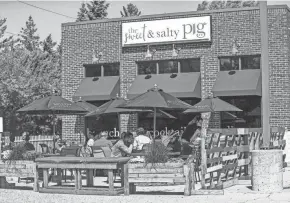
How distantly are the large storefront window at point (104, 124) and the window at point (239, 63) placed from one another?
4.95 metres

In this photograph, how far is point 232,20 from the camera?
21.3 m

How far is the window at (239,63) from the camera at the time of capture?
21.1 m

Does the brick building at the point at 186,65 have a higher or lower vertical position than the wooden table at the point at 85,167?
higher

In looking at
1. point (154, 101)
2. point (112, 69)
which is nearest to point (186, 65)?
point (112, 69)

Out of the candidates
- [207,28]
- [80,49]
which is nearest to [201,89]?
[207,28]

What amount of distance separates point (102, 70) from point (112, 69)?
1.47 feet

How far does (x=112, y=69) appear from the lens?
23359mm

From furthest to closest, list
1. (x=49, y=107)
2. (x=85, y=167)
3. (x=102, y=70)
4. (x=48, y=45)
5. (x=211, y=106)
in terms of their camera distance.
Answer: (x=48, y=45)
(x=102, y=70)
(x=211, y=106)
(x=49, y=107)
(x=85, y=167)

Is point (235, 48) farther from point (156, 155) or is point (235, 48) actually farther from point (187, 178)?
point (187, 178)

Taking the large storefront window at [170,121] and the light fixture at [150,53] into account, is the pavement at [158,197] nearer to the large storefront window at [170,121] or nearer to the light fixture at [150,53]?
the large storefront window at [170,121]

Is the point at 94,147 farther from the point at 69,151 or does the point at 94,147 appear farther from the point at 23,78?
the point at 23,78

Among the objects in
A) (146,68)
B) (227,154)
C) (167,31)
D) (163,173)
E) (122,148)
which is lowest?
(163,173)

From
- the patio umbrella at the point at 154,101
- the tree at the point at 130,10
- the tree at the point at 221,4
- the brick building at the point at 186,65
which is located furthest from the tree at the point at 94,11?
the patio umbrella at the point at 154,101

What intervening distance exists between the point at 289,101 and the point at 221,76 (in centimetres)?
265
